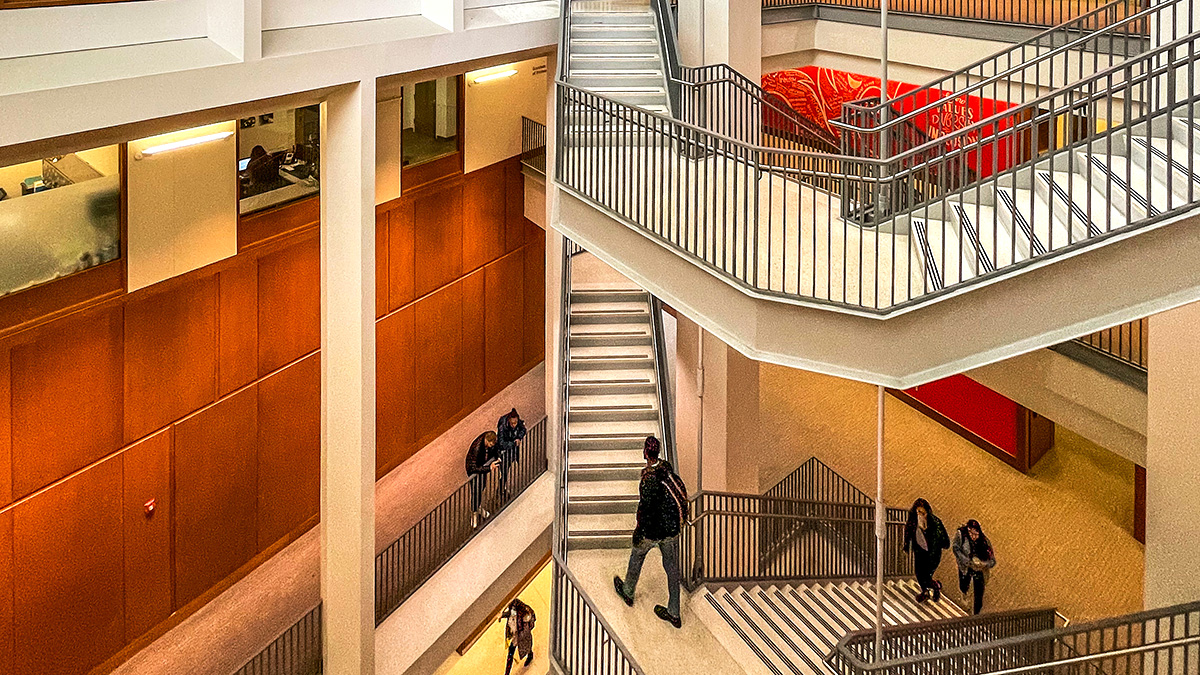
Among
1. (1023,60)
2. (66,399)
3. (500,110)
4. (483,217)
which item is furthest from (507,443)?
(1023,60)

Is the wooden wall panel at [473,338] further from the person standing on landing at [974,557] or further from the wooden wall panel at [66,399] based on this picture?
the person standing on landing at [974,557]

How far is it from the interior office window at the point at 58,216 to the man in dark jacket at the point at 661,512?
542 cm

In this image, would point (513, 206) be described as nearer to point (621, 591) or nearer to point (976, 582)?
point (621, 591)

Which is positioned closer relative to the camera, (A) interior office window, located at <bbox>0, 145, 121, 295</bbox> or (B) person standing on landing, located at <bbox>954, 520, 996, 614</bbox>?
(A) interior office window, located at <bbox>0, 145, 121, 295</bbox>

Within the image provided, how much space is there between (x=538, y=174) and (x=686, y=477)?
5.41m

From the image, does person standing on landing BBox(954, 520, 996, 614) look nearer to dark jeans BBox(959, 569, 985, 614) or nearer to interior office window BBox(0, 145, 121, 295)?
dark jeans BBox(959, 569, 985, 614)

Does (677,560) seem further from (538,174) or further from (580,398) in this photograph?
(538,174)

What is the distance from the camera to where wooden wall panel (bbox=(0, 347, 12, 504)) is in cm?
840

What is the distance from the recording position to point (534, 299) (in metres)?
17.8

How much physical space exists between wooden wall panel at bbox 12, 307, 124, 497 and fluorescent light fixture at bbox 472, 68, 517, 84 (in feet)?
23.2

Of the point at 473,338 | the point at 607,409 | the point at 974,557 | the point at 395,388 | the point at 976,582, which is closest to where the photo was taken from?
the point at 974,557

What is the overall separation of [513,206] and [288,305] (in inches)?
220

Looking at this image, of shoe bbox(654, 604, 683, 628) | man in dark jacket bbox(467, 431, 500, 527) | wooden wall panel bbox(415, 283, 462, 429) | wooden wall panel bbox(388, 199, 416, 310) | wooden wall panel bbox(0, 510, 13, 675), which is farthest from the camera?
wooden wall panel bbox(415, 283, 462, 429)

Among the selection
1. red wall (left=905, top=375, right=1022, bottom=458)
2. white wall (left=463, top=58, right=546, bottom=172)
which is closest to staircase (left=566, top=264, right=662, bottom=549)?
white wall (left=463, top=58, right=546, bottom=172)
